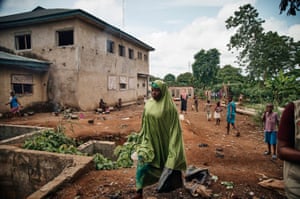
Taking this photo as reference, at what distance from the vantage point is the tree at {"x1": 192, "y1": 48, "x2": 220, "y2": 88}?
32656mm

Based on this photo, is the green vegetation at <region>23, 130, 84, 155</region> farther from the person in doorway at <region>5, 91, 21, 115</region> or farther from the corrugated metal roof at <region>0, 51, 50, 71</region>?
the corrugated metal roof at <region>0, 51, 50, 71</region>

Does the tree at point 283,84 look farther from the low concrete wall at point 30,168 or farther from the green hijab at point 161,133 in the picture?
the low concrete wall at point 30,168

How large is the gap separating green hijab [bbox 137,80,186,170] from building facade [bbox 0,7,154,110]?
9.59 metres

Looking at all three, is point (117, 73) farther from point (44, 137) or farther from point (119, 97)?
point (44, 137)

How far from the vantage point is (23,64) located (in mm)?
9734

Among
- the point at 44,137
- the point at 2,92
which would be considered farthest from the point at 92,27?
the point at 44,137

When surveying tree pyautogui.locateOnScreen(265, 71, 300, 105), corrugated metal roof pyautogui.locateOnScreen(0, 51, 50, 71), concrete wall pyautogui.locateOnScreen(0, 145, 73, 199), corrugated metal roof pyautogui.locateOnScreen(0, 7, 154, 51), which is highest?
corrugated metal roof pyautogui.locateOnScreen(0, 7, 154, 51)

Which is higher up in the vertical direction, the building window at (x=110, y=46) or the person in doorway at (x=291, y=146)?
the building window at (x=110, y=46)

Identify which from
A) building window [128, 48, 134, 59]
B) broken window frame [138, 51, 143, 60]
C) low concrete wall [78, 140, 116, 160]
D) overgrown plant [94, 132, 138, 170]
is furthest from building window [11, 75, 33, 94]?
broken window frame [138, 51, 143, 60]

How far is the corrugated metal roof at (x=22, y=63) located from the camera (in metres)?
8.96

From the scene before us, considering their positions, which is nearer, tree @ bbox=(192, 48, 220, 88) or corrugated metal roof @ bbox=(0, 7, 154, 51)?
corrugated metal roof @ bbox=(0, 7, 154, 51)

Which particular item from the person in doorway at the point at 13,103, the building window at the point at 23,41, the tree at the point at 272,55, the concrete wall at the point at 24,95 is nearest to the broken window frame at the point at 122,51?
the concrete wall at the point at 24,95

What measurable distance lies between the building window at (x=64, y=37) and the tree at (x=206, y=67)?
26.1 m

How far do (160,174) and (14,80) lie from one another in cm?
1089
